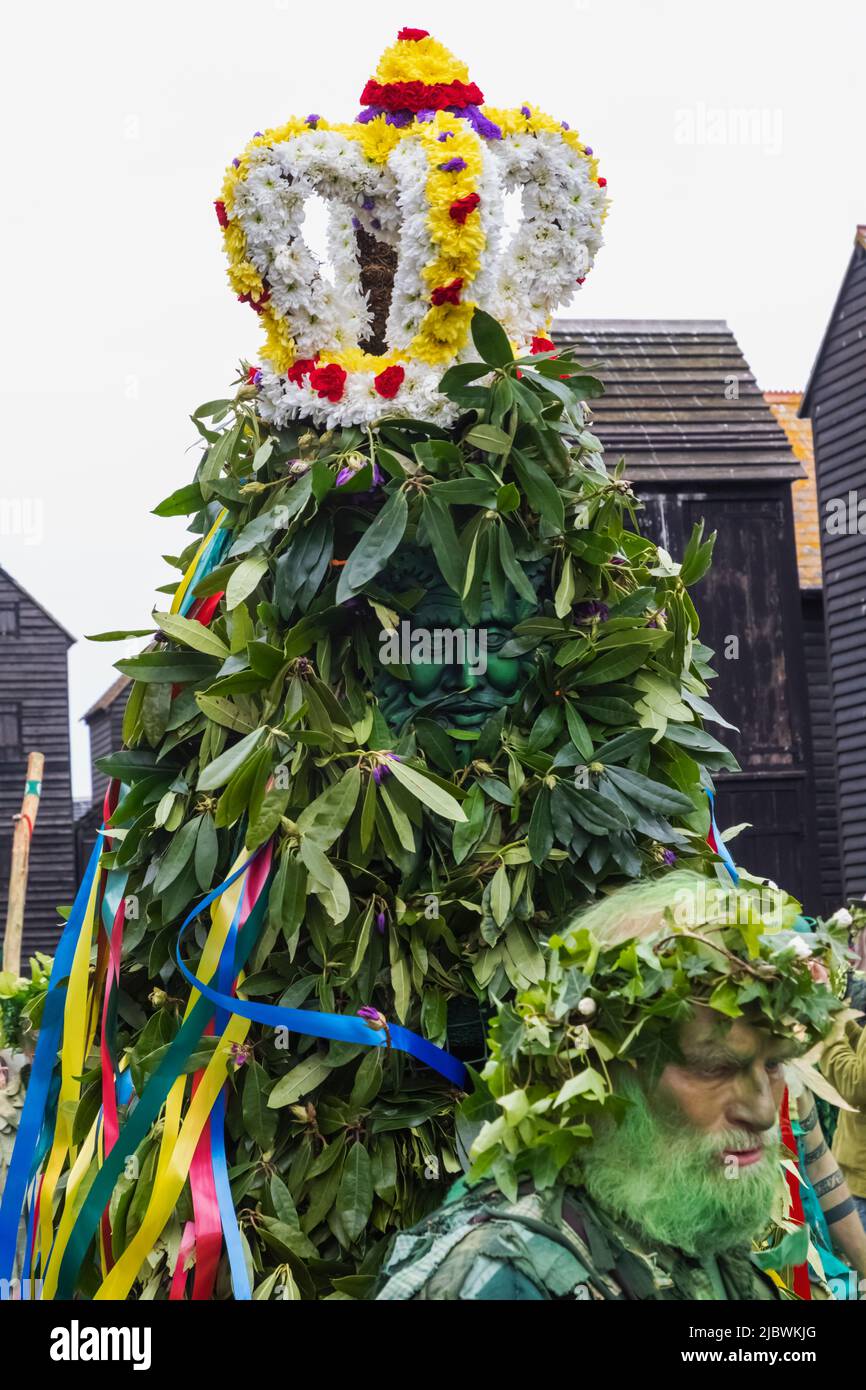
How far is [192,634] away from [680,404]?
8329mm

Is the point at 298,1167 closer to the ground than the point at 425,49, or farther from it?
closer to the ground

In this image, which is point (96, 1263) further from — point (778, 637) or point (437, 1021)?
point (778, 637)

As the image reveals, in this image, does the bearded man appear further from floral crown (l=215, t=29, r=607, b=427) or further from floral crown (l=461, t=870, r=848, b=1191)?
floral crown (l=215, t=29, r=607, b=427)

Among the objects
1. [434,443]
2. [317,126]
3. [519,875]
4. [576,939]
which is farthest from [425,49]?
[576,939]

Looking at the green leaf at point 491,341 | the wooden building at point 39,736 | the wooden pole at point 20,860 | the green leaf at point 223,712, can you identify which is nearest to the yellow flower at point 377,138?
the green leaf at point 491,341

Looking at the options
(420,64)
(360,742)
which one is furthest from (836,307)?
(360,742)

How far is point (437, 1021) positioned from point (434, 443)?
104cm

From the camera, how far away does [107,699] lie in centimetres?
1766

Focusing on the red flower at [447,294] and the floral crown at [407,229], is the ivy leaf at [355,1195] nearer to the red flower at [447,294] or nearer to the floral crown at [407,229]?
the floral crown at [407,229]

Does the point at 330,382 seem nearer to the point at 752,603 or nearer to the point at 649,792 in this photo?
the point at 649,792

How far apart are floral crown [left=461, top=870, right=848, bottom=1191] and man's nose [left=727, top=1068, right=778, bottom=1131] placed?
0.08 m

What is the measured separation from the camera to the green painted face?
2.81 m
